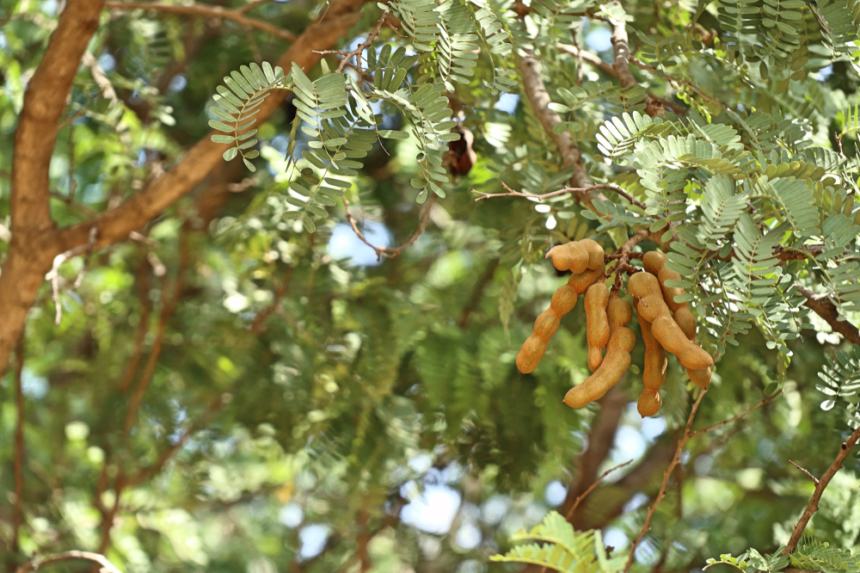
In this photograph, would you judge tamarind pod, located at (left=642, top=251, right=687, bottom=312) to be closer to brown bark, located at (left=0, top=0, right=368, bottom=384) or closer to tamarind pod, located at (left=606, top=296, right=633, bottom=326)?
tamarind pod, located at (left=606, top=296, right=633, bottom=326)

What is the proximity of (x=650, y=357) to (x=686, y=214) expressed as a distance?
188mm

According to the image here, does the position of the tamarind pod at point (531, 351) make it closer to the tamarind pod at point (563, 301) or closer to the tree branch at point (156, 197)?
the tamarind pod at point (563, 301)

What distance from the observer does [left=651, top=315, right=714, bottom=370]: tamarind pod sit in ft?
2.56

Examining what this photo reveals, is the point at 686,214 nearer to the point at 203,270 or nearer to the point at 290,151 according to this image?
the point at 290,151

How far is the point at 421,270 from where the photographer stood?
310 centimetres

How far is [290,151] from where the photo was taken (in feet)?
2.90

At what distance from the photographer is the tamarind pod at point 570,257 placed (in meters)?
0.84

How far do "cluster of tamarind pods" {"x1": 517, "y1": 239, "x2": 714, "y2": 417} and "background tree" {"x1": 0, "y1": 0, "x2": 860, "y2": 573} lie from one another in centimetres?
5

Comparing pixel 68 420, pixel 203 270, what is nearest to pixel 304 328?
pixel 203 270

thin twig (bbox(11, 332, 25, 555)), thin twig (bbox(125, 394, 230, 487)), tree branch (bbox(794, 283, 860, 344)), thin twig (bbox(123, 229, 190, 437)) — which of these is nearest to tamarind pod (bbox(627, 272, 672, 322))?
tree branch (bbox(794, 283, 860, 344))

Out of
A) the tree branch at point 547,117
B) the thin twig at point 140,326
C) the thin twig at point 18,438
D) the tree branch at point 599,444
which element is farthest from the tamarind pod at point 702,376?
the thin twig at point 140,326

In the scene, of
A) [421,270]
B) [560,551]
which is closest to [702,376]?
[560,551]

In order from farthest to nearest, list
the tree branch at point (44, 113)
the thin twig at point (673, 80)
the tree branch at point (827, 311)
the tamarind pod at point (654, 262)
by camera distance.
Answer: the tree branch at point (44, 113), the thin twig at point (673, 80), the tree branch at point (827, 311), the tamarind pod at point (654, 262)

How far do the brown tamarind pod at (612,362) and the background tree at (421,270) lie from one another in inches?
3.0
